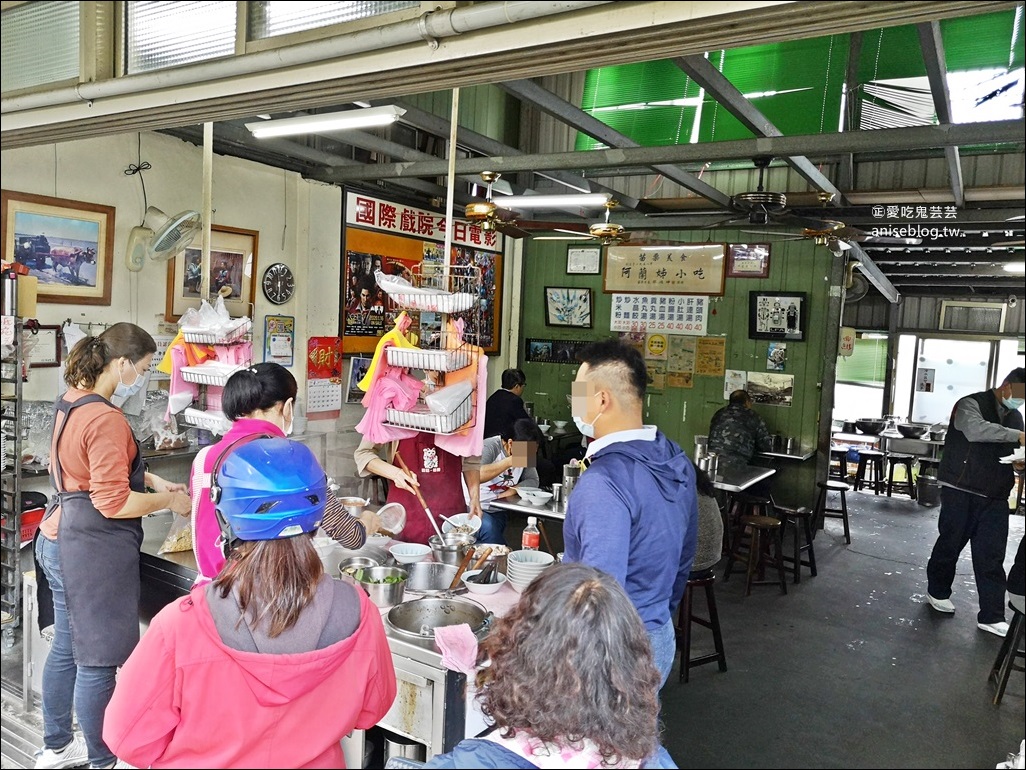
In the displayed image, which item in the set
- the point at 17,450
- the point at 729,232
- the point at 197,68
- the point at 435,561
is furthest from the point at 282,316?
the point at 729,232

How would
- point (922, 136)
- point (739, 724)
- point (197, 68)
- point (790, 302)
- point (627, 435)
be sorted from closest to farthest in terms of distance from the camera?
point (627, 435)
point (197, 68)
point (739, 724)
point (922, 136)
point (790, 302)

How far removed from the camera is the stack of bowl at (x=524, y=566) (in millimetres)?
2959

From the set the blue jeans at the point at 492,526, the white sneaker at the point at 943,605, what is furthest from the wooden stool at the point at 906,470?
the blue jeans at the point at 492,526

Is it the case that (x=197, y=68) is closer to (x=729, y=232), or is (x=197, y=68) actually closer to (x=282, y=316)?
(x=282, y=316)

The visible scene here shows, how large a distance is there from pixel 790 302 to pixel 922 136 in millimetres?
3566

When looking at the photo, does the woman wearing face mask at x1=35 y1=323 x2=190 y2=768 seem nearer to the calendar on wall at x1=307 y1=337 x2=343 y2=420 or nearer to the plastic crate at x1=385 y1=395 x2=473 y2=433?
the plastic crate at x1=385 y1=395 x2=473 y2=433

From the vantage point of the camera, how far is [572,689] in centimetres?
129

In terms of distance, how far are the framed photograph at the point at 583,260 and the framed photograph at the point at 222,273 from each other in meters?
4.36

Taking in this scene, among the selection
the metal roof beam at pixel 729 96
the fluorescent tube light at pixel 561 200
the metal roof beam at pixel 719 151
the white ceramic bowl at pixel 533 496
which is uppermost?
the metal roof beam at pixel 729 96

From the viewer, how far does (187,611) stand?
4.98ft

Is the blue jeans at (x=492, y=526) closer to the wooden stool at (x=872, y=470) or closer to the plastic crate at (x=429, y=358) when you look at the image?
the plastic crate at (x=429, y=358)

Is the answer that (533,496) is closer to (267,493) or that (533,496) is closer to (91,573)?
(91,573)

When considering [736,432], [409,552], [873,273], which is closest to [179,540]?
[409,552]

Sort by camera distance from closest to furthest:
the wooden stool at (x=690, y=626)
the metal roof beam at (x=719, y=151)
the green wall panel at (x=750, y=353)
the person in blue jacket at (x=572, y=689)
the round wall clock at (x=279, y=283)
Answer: the person in blue jacket at (x=572, y=689) → the wooden stool at (x=690, y=626) → the metal roof beam at (x=719, y=151) → the round wall clock at (x=279, y=283) → the green wall panel at (x=750, y=353)
